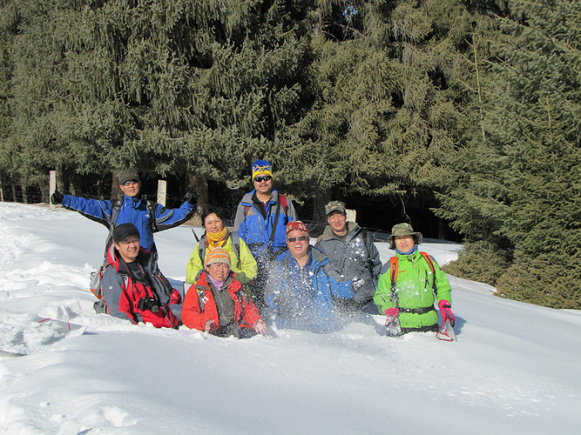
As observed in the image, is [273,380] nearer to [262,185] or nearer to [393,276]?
[393,276]

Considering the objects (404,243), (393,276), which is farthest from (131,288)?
(404,243)

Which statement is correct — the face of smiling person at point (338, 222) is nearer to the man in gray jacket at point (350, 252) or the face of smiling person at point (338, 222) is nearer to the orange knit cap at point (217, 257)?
the man in gray jacket at point (350, 252)

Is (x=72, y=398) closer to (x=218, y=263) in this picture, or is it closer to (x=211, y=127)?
(x=218, y=263)

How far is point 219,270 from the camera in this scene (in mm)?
4527

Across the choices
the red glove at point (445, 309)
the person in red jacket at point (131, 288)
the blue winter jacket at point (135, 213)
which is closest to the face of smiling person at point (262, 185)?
the blue winter jacket at point (135, 213)

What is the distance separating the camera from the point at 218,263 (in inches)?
178

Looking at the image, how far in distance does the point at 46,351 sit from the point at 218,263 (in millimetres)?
1673

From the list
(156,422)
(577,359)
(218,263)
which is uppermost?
(218,263)

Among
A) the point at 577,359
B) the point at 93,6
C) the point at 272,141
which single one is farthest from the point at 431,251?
the point at 93,6

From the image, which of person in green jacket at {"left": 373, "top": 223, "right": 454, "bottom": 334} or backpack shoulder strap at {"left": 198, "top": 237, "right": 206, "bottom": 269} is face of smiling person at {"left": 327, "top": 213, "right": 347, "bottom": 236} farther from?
backpack shoulder strap at {"left": 198, "top": 237, "right": 206, "bottom": 269}

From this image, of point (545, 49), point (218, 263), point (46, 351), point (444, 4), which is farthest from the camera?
point (444, 4)

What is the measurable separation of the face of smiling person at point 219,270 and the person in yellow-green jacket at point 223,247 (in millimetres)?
380

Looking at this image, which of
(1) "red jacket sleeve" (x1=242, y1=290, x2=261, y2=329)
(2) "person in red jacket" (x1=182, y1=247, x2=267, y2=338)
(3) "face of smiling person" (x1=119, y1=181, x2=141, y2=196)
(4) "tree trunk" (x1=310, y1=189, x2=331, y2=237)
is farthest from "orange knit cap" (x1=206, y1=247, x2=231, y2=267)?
(4) "tree trunk" (x1=310, y1=189, x2=331, y2=237)

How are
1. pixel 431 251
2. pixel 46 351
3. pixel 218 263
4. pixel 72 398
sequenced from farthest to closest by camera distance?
pixel 431 251 → pixel 218 263 → pixel 46 351 → pixel 72 398
